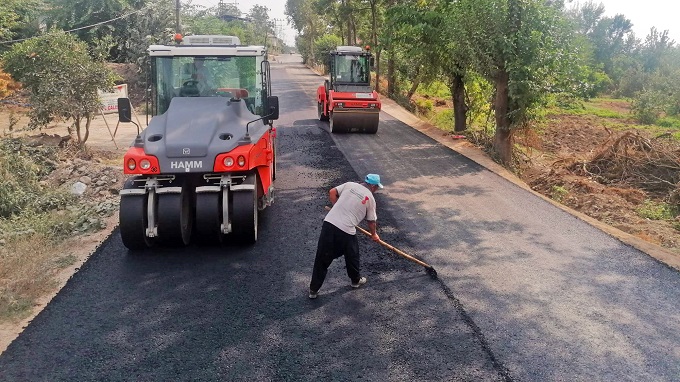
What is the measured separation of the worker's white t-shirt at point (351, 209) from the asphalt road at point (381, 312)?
0.91 metres

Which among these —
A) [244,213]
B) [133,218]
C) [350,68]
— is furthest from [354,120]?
[133,218]

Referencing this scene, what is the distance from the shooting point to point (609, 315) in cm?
629

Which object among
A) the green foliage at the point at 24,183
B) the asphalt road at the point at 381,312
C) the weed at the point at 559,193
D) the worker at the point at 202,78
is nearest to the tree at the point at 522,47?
the weed at the point at 559,193

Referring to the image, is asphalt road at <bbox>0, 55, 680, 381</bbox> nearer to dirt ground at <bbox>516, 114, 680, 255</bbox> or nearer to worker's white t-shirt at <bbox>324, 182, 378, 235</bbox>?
worker's white t-shirt at <bbox>324, 182, 378, 235</bbox>

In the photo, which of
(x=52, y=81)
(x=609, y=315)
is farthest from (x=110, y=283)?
(x=52, y=81)

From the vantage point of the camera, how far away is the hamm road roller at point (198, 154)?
7.41m

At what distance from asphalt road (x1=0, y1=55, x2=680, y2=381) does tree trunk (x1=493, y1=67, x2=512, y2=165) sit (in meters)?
6.11

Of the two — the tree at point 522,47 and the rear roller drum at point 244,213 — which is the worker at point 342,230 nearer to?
the rear roller drum at point 244,213

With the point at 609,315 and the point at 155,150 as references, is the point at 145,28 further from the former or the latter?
the point at 609,315

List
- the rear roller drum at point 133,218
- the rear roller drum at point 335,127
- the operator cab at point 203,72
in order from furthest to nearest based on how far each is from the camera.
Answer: the rear roller drum at point 335,127 < the operator cab at point 203,72 < the rear roller drum at point 133,218

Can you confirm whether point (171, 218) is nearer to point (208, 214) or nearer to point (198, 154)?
point (208, 214)

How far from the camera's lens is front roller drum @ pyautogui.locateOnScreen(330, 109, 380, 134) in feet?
57.4

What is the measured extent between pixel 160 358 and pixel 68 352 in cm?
95

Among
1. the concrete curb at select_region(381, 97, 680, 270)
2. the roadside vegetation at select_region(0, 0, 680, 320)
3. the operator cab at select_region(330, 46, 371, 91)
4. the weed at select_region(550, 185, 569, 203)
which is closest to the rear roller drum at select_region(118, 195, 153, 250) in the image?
the roadside vegetation at select_region(0, 0, 680, 320)
